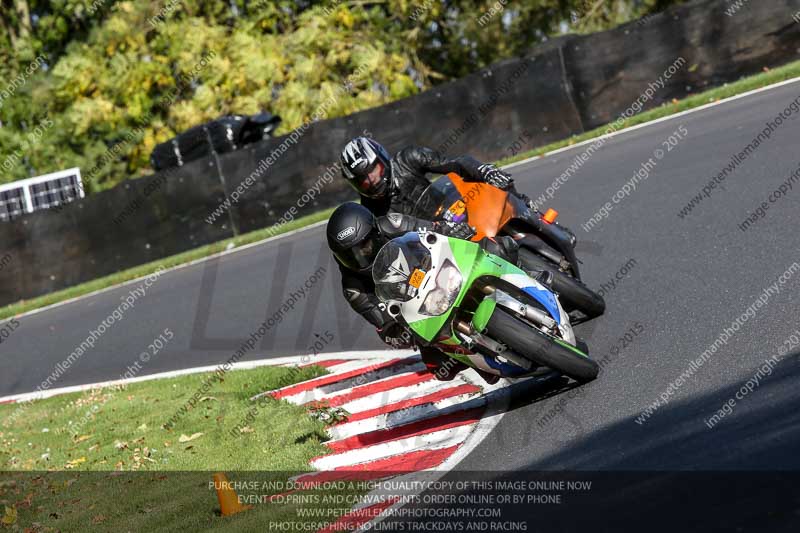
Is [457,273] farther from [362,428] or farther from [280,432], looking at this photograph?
[280,432]

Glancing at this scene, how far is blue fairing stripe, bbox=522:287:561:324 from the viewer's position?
7.18 m

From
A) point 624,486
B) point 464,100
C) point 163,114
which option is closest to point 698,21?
point 464,100

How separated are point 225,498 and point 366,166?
8.25ft

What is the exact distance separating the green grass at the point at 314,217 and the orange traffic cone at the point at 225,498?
455 inches

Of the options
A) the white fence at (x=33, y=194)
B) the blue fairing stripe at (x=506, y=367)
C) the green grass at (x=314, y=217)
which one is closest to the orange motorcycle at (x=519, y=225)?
the blue fairing stripe at (x=506, y=367)

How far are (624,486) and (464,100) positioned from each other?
47.2 feet

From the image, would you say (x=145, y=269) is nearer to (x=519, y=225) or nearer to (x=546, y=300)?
(x=519, y=225)

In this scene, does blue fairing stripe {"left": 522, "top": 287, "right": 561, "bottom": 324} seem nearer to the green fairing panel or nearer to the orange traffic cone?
the green fairing panel

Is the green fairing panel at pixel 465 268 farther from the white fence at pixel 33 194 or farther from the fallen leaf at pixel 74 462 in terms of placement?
the white fence at pixel 33 194

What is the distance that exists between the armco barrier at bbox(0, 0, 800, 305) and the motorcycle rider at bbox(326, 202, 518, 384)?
1132cm

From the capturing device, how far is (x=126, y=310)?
50.7 feet

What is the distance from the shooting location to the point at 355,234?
281 inches

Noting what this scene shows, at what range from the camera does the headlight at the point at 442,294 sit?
672 cm

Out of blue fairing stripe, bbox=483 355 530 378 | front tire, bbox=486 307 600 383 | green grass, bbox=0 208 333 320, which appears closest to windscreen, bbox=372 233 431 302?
front tire, bbox=486 307 600 383
